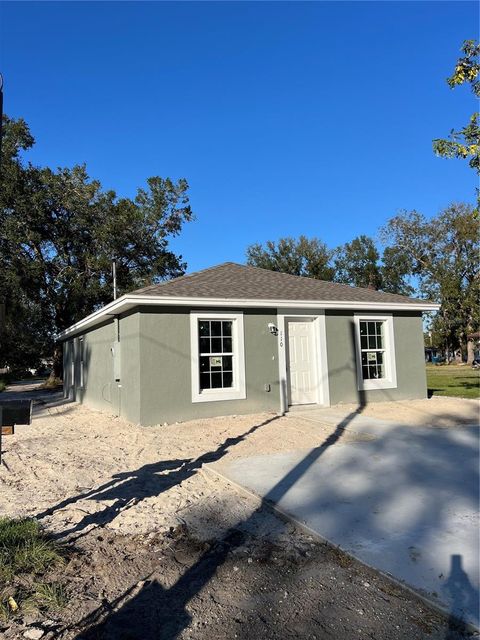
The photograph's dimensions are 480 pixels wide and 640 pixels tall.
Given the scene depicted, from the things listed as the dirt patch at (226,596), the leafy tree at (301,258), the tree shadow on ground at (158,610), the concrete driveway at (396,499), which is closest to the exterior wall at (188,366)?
the concrete driveway at (396,499)

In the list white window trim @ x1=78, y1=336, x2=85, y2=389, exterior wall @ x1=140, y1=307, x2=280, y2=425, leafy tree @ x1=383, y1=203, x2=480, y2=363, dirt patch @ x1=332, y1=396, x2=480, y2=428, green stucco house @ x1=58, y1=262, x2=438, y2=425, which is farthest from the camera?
leafy tree @ x1=383, y1=203, x2=480, y2=363

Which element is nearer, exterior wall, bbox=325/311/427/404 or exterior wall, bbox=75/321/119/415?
exterior wall, bbox=325/311/427/404

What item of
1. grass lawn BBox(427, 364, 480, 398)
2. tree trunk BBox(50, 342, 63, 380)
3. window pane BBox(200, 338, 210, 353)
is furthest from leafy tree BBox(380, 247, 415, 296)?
window pane BBox(200, 338, 210, 353)

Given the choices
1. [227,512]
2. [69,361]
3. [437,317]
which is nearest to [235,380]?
[227,512]

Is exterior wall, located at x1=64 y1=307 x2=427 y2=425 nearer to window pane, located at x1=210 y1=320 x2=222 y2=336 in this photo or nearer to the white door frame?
the white door frame

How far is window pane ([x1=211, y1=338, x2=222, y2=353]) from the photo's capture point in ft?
36.2

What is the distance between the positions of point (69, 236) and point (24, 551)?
24408 millimetres

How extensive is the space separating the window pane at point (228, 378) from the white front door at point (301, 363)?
1.60m

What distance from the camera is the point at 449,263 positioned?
49.2 metres

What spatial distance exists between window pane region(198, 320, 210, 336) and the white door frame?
1.82m

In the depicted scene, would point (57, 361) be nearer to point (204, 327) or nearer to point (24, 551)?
point (204, 327)

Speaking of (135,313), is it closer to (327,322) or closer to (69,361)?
(327,322)

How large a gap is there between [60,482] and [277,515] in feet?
9.81

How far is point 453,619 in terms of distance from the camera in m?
2.82
